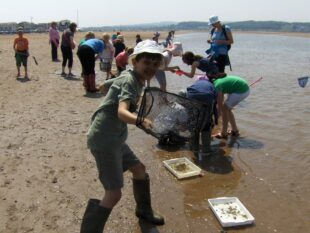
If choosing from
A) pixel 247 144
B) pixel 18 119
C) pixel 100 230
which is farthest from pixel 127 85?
pixel 18 119

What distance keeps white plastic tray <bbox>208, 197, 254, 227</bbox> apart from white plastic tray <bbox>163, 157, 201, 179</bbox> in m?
0.85

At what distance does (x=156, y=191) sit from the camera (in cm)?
490

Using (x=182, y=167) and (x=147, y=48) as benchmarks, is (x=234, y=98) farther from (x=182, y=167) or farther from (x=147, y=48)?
(x=147, y=48)

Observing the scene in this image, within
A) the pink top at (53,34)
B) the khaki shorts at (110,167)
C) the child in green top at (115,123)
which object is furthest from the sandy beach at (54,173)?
the pink top at (53,34)

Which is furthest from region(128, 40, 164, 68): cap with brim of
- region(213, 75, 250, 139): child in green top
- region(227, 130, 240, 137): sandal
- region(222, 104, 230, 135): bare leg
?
region(227, 130, 240, 137): sandal

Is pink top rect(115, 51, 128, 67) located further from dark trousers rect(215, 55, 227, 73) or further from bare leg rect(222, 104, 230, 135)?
bare leg rect(222, 104, 230, 135)

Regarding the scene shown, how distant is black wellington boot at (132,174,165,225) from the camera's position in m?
3.98

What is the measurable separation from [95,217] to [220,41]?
19.6 ft

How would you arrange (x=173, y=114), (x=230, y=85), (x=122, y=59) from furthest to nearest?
(x=122, y=59), (x=230, y=85), (x=173, y=114)

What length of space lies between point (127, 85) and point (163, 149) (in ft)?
12.0

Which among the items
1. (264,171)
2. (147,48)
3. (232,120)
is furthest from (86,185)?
(232,120)

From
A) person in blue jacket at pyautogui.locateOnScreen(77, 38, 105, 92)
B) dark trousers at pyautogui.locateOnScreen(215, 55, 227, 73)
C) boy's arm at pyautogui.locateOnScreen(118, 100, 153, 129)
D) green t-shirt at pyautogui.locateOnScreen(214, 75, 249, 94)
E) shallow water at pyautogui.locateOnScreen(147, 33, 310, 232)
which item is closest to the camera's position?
boy's arm at pyautogui.locateOnScreen(118, 100, 153, 129)

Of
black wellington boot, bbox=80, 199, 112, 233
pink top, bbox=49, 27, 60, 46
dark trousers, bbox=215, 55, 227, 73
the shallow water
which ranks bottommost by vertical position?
the shallow water

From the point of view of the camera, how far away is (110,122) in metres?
3.19
